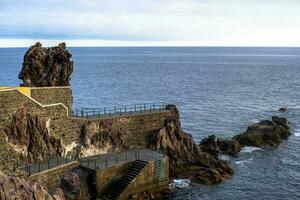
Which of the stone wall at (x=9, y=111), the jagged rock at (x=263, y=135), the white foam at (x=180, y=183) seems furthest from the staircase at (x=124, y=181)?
the jagged rock at (x=263, y=135)

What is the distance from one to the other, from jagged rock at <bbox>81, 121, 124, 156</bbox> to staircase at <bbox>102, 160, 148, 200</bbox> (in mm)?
4962

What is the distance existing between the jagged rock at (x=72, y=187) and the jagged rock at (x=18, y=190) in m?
9.36

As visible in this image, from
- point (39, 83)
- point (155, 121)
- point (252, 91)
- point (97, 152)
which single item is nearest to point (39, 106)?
point (39, 83)

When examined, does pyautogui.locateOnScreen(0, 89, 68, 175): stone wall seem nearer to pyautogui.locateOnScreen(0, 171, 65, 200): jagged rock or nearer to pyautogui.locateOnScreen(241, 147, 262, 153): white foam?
pyautogui.locateOnScreen(0, 171, 65, 200): jagged rock

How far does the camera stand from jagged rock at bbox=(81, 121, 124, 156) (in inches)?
1784

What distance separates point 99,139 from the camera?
46.3 m

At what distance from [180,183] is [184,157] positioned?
15.7ft

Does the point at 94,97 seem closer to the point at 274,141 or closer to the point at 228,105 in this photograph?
the point at 228,105

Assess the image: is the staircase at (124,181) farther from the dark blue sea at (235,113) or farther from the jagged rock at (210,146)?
the jagged rock at (210,146)

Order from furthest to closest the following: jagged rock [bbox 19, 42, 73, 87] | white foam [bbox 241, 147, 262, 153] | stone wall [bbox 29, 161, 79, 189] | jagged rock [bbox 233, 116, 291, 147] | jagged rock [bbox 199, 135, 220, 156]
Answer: jagged rock [bbox 233, 116, 291, 147] → white foam [bbox 241, 147, 262, 153] → jagged rock [bbox 199, 135, 220, 156] → jagged rock [bbox 19, 42, 73, 87] → stone wall [bbox 29, 161, 79, 189]

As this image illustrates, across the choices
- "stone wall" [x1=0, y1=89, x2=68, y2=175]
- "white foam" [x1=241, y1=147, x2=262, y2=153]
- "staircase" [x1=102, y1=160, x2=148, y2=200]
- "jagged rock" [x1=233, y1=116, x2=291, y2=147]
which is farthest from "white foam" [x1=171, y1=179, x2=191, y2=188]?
"jagged rock" [x1=233, y1=116, x2=291, y2=147]

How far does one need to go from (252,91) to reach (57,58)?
87123 mm

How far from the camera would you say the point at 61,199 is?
32.2m

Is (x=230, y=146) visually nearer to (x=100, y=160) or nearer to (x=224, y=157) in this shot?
(x=224, y=157)
